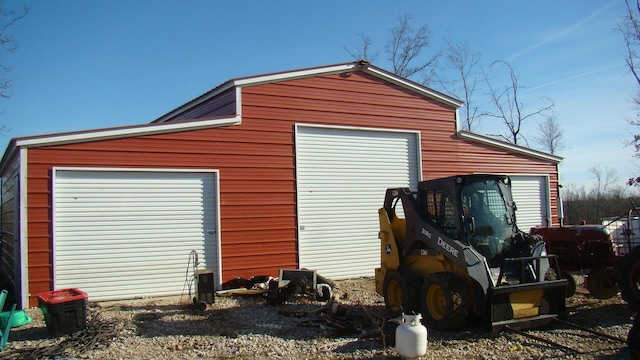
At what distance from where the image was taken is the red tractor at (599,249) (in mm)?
9219


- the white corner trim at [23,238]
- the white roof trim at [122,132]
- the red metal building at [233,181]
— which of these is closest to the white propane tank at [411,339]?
the red metal building at [233,181]

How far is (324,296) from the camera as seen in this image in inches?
400

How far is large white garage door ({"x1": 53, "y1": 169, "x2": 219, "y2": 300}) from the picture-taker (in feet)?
32.6

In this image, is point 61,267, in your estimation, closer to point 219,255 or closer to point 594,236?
point 219,255

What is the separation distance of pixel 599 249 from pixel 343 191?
5785 mm

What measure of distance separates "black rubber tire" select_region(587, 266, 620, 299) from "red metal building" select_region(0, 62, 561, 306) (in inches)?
205

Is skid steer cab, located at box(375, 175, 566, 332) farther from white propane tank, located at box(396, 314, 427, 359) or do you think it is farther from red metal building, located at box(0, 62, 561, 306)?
red metal building, located at box(0, 62, 561, 306)

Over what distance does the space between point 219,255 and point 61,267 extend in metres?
3.05

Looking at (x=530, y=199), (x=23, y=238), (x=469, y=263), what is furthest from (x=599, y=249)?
(x=23, y=238)

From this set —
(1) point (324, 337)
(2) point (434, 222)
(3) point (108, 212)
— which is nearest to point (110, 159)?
(3) point (108, 212)

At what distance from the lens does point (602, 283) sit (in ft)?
31.3

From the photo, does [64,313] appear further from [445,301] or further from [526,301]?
[526,301]

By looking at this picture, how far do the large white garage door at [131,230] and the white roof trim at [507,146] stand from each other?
774 cm

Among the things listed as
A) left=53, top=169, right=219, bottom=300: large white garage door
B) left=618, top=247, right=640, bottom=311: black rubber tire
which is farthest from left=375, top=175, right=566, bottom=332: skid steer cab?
left=53, top=169, right=219, bottom=300: large white garage door
